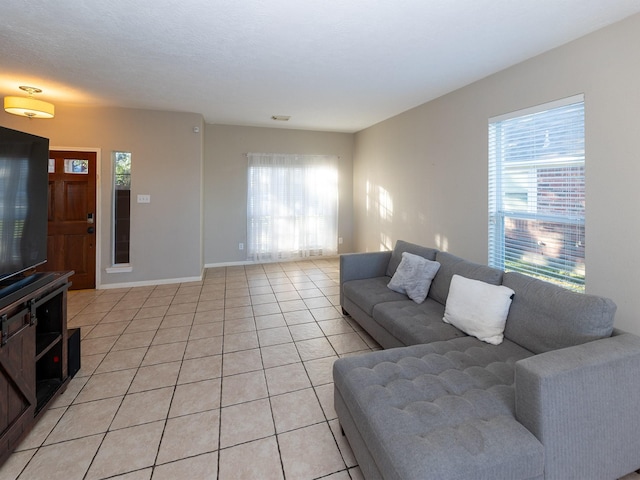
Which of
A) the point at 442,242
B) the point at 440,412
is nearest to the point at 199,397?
the point at 440,412

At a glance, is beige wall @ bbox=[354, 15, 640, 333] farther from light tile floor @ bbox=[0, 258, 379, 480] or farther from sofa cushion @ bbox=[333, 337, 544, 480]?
light tile floor @ bbox=[0, 258, 379, 480]

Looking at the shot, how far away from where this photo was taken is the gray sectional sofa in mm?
1141

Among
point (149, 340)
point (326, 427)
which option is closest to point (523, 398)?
point (326, 427)

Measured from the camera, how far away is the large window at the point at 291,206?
19.4 feet

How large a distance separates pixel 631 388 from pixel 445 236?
8.48ft

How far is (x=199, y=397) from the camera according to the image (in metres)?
2.13

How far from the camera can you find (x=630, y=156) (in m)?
2.13

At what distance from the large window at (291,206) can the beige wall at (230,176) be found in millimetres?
159

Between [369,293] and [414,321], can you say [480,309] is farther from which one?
[369,293]

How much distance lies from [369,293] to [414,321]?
2.32 feet

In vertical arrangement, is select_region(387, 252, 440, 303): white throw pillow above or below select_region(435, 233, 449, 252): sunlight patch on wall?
below

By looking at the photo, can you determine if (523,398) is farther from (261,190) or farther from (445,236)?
(261,190)

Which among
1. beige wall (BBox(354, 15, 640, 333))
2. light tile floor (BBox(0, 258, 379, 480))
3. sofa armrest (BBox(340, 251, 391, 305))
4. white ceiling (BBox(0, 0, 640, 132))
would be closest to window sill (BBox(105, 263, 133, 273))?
light tile floor (BBox(0, 258, 379, 480))

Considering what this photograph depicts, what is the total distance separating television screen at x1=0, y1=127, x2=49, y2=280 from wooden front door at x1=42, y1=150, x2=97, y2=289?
2.55m
